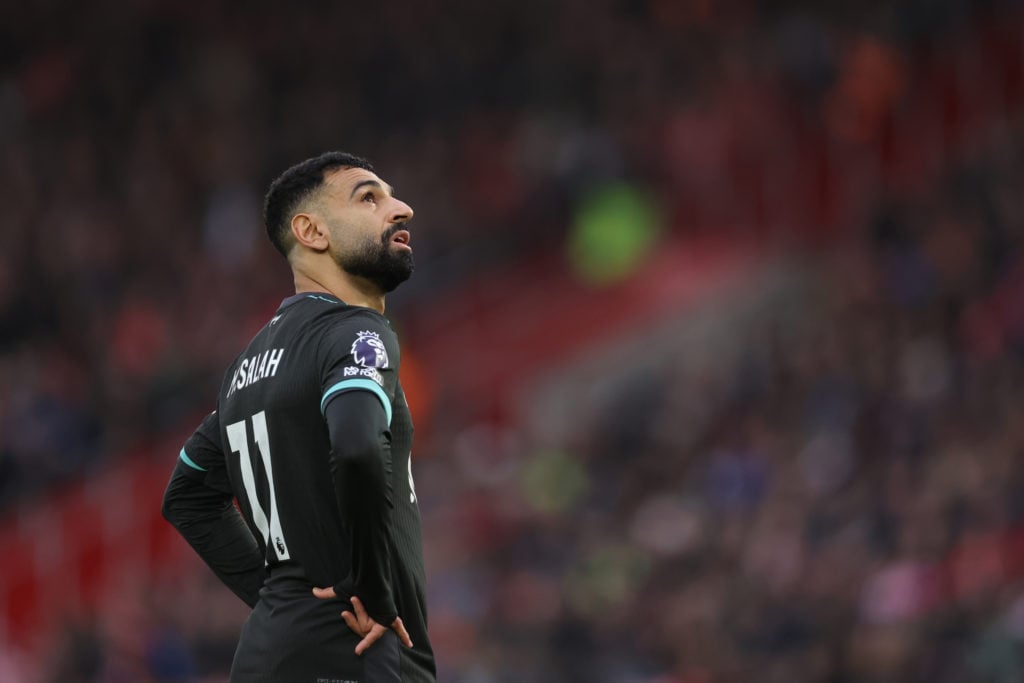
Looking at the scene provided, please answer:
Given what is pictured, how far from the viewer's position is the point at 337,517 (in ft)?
13.7

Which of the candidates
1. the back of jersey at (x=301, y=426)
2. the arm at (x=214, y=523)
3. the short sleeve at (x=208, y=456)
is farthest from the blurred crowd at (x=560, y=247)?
the back of jersey at (x=301, y=426)

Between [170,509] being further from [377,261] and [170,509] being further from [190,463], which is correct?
[377,261]

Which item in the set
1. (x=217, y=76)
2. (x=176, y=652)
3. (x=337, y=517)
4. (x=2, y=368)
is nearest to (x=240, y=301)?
(x=2, y=368)

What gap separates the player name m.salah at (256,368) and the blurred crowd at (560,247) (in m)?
6.39

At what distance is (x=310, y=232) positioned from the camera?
14.8 feet

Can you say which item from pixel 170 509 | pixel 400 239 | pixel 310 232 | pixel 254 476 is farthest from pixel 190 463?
pixel 400 239

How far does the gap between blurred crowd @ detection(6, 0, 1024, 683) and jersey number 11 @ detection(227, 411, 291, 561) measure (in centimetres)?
635

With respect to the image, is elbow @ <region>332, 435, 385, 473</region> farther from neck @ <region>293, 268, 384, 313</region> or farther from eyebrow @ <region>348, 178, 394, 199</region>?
eyebrow @ <region>348, 178, 394, 199</region>

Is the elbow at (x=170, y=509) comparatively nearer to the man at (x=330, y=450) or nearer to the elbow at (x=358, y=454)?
the man at (x=330, y=450)

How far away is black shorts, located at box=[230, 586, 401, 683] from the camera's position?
4.17 meters

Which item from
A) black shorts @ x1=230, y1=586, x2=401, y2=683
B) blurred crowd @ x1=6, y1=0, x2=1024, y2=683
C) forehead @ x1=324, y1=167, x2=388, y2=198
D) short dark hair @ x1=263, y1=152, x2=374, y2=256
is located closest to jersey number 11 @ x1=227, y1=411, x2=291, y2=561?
black shorts @ x1=230, y1=586, x2=401, y2=683

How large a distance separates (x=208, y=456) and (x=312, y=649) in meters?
0.69

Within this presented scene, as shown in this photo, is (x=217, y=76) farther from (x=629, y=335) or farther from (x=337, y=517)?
(x=337, y=517)

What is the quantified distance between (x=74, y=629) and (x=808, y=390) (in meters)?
5.51
